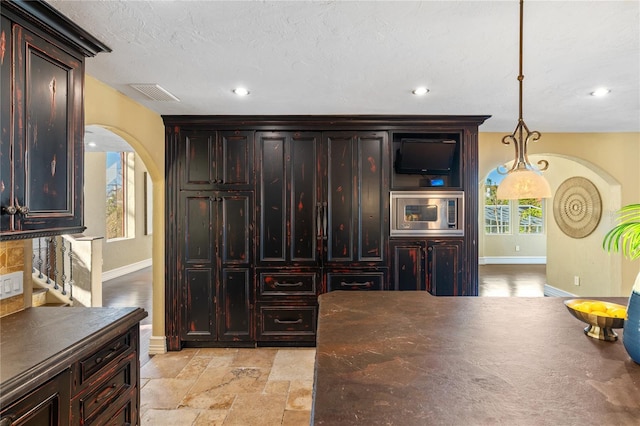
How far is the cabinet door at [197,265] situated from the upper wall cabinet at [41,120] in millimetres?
1750

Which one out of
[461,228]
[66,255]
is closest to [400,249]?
[461,228]

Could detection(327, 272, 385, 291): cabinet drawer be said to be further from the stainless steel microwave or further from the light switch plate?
the light switch plate

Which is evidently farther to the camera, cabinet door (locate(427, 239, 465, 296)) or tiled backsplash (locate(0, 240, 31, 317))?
cabinet door (locate(427, 239, 465, 296))

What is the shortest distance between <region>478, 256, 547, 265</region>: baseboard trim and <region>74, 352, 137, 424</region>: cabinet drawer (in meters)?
9.27

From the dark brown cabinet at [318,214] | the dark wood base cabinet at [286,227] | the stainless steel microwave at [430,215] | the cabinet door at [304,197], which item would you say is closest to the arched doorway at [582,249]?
the stainless steel microwave at [430,215]

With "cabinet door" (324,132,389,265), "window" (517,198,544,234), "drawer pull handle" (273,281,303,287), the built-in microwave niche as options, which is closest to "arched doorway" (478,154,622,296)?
the built-in microwave niche

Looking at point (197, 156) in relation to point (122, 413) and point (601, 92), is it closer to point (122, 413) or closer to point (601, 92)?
point (122, 413)

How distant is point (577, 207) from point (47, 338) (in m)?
6.40

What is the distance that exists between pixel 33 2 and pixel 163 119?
215 cm

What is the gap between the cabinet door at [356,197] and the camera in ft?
11.7

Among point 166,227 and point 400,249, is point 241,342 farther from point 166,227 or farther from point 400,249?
point 400,249

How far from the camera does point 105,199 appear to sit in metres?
7.32

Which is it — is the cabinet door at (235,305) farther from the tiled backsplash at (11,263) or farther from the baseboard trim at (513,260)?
the baseboard trim at (513,260)

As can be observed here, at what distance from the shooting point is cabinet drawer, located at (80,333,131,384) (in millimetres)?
1478
